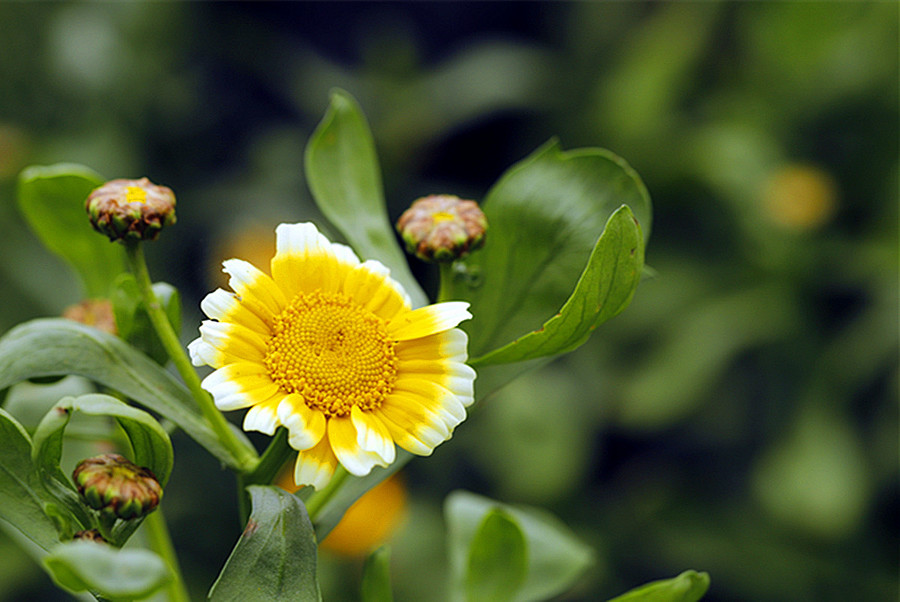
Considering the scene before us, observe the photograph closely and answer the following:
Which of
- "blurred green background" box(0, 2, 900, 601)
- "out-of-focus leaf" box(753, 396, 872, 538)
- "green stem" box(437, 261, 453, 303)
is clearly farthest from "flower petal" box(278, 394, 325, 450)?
"out-of-focus leaf" box(753, 396, 872, 538)

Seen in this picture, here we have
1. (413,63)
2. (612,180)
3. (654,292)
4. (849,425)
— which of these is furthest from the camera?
(413,63)

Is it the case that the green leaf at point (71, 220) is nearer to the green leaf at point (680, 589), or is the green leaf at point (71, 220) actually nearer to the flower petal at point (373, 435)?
the flower petal at point (373, 435)

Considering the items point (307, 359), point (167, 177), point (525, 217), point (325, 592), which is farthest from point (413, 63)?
point (307, 359)

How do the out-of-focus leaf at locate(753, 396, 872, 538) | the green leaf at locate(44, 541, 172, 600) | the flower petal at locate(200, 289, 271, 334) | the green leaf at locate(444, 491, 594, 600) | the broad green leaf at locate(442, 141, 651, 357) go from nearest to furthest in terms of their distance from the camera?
the green leaf at locate(44, 541, 172, 600)
the flower petal at locate(200, 289, 271, 334)
the broad green leaf at locate(442, 141, 651, 357)
the green leaf at locate(444, 491, 594, 600)
the out-of-focus leaf at locate(753, 396, 872, 538)

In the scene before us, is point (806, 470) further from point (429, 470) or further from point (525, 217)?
point (525, 217)

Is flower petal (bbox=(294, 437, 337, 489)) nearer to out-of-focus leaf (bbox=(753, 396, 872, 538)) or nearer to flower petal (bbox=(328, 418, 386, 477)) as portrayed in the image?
flower petal (bbox=(328, 418, 386, 477))

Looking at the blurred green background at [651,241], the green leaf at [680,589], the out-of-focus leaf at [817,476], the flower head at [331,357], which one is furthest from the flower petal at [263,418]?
the out-of-focus leaf at [817,476]
